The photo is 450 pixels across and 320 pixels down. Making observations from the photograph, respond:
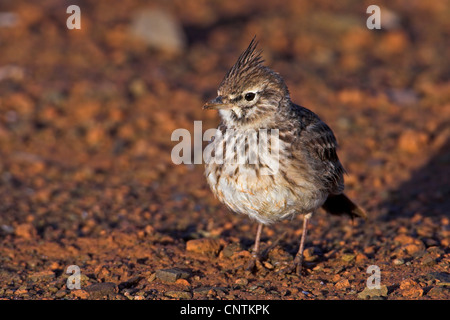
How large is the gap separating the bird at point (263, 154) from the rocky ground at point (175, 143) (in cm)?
80

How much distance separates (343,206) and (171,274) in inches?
86.2

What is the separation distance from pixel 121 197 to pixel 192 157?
1743mm

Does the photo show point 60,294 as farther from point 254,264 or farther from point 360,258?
point 360,258

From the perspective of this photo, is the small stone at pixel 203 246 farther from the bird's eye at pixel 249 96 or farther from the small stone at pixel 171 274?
the bird's eye at pixel 249 96

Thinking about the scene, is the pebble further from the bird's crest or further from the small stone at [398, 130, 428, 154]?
the bird's crest

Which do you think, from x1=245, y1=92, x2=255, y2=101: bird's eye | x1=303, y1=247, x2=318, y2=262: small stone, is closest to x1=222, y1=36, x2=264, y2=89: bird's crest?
x1=245, y1=92, x2=255, y2=101: bird's eye

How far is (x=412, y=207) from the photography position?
8.52 m

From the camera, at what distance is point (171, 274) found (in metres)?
6.32

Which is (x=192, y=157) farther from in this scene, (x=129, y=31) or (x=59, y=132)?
(x=129, y=31)

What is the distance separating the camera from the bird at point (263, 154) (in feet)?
19.9

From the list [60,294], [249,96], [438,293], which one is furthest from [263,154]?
[60,294]

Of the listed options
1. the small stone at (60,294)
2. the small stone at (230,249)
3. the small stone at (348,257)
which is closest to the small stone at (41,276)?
the small stone at (60,294)

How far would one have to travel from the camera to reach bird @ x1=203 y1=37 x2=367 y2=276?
19.9 ft

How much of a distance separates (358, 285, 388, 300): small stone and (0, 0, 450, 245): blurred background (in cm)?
254
